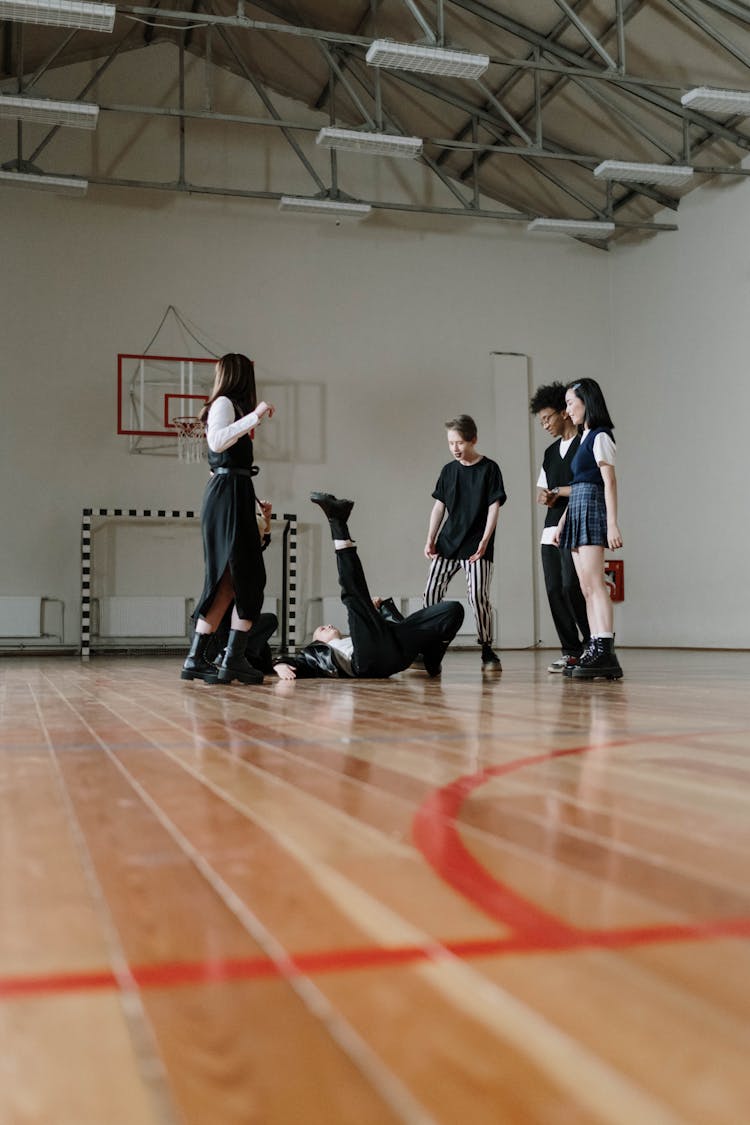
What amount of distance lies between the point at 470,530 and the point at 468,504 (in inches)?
5.8

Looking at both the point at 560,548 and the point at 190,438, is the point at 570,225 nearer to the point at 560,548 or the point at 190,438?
the point at 190,438

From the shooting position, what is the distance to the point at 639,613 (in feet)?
36.2

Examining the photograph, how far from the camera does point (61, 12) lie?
6.48 meters

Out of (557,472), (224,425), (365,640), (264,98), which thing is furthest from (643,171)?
(224,425)

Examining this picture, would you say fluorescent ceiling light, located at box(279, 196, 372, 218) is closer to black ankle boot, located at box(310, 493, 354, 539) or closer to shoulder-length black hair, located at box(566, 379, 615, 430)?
shoulder-length black hair, located at box(566, 379, 615, 430)

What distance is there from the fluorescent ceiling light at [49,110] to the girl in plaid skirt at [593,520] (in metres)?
5.04

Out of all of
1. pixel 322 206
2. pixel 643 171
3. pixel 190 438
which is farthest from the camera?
pixel 190 438

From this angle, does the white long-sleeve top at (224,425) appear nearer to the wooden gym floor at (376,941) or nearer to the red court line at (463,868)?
the wooden gym floor at (376,941)

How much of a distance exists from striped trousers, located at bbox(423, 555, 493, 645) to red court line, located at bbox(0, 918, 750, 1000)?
4.74 metres

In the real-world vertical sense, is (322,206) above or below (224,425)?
above

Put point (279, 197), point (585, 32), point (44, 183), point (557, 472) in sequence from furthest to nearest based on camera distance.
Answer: point (279, 197) → point (44, 183) → point (585, 32) → point (557, 472)

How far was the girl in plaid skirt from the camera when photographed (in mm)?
4445

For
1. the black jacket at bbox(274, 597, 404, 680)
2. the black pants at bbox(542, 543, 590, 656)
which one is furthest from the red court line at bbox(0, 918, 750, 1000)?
the black pants at bbox(542, 543, 590, 656)

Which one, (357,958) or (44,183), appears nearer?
(357,958)
